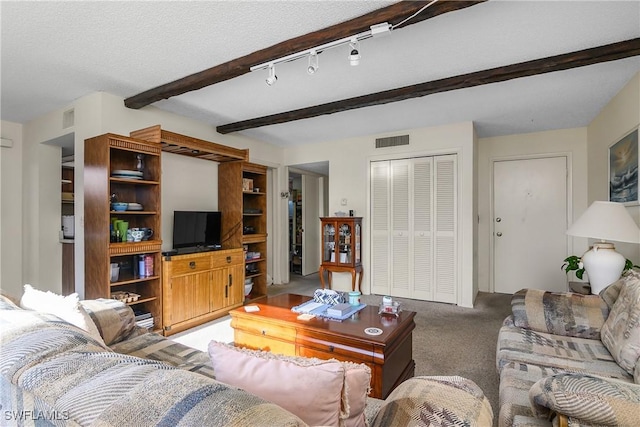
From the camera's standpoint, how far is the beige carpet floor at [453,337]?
242cm

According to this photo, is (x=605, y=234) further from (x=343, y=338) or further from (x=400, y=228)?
(x=400, y=228)

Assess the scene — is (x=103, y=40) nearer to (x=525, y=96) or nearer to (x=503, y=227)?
(x=525, y=96)

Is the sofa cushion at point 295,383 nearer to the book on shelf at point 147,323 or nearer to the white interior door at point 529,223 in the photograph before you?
the book on shelf at point 147,323

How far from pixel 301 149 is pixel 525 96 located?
3.35 meters

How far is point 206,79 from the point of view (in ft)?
8.89

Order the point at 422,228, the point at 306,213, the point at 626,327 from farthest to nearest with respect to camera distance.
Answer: the point at 306,213, the point at 422,228, the point at 626,327

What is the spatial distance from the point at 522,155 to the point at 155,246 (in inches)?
198

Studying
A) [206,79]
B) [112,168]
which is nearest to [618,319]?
[206,79]

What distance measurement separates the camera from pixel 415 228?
4617 millimetres

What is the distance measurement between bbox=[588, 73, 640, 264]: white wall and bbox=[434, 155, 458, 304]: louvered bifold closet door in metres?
1.57

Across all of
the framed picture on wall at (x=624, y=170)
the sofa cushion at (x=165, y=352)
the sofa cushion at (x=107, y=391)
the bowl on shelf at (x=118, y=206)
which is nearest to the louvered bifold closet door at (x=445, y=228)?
the framed picture on wall at (x=624, y=170)

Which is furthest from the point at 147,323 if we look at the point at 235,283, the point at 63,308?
the point at 63,308

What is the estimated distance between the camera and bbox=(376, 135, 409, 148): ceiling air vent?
4.67 m

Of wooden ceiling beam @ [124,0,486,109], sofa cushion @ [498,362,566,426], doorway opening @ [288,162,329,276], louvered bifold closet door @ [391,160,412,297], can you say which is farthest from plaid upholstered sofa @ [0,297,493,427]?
doorway opening @ [288,162,329,276]
